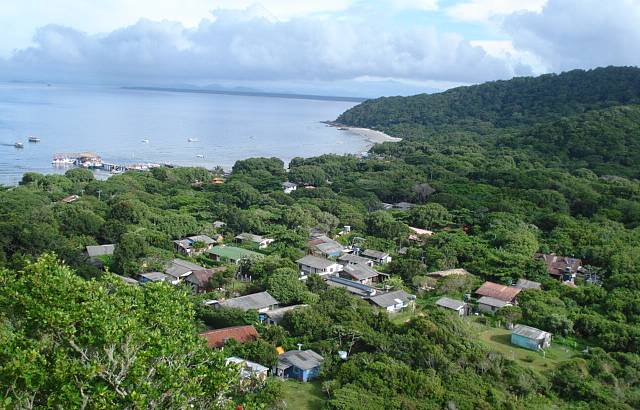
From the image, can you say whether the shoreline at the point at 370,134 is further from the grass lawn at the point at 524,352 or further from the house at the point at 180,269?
the grass lawn at the point at 524,352

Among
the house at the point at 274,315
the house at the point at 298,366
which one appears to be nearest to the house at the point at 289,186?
the house at the point at 274,315

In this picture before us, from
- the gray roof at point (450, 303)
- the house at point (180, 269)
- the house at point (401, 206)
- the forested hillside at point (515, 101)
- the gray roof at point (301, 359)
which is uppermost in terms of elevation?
the forested hillside at point (515, 101)

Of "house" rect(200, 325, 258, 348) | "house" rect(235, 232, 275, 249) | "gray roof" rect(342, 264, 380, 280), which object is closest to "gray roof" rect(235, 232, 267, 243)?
"house" rect(235, 232, 275, 249)

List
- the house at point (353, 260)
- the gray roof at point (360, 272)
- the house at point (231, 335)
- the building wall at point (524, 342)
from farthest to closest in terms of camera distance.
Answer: the house at point (353, 260), the gray roof at point (360, 272), the building wall at point (524, 342), the house at point (231, 335)

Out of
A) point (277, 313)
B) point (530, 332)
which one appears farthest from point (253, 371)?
point (530, 332)

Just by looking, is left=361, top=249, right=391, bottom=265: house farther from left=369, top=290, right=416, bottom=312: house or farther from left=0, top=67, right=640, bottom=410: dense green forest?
left=369, top=290, right=416, bottom=312: house

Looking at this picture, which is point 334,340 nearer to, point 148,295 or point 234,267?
point 234,267
